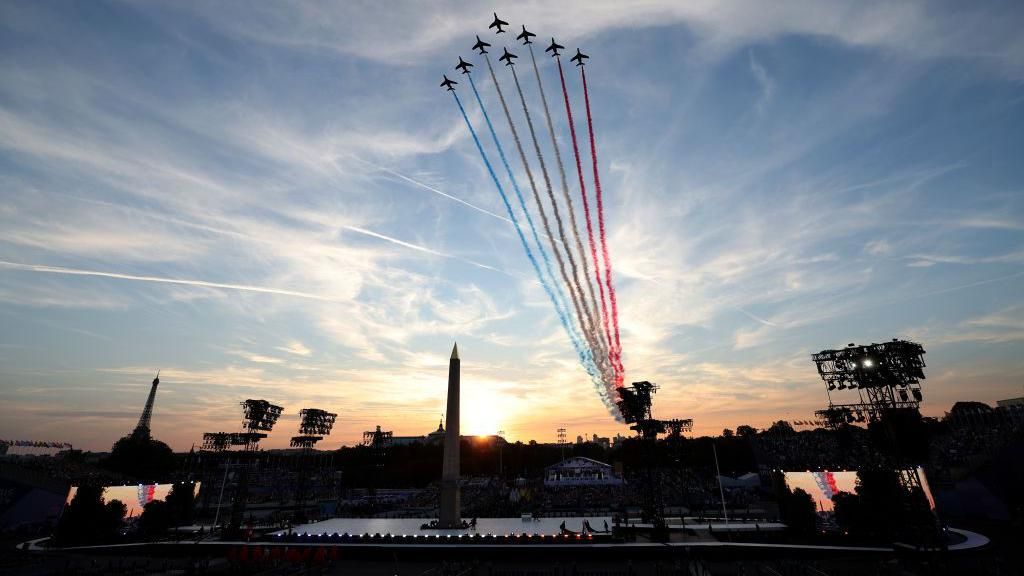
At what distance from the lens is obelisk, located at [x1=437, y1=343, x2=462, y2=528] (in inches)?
1930

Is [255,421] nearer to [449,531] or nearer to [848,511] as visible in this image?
[449,531]

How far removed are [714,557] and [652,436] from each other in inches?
453

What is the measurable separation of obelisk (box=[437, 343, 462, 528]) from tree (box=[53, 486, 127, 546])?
37.1 meters

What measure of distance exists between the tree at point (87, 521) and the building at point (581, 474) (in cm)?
7119

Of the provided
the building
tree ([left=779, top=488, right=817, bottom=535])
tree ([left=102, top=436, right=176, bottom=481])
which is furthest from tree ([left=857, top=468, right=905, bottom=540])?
tree ([left=102, top=436, right=176, bottom=481])

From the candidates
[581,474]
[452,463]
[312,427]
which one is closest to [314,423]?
[312,427]

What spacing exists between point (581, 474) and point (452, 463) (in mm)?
55125

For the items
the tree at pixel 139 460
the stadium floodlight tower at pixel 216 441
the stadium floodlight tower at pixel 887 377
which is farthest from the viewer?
the tree at pixel 139 460

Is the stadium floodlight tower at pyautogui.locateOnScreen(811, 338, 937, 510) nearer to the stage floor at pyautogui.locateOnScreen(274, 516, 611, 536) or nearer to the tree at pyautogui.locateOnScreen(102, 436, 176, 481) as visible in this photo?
the stage floor at pyautogui.locateOnScreen(274, 516, 611, 536)

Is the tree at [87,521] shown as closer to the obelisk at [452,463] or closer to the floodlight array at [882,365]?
the obelisk at [452,463]

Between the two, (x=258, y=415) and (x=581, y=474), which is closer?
(x=258, y=415)

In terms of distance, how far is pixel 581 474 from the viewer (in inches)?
3851

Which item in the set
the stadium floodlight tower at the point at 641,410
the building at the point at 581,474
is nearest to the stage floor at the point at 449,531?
the stadium floodlight tower at the point at 641,410

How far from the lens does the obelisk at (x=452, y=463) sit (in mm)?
49031
